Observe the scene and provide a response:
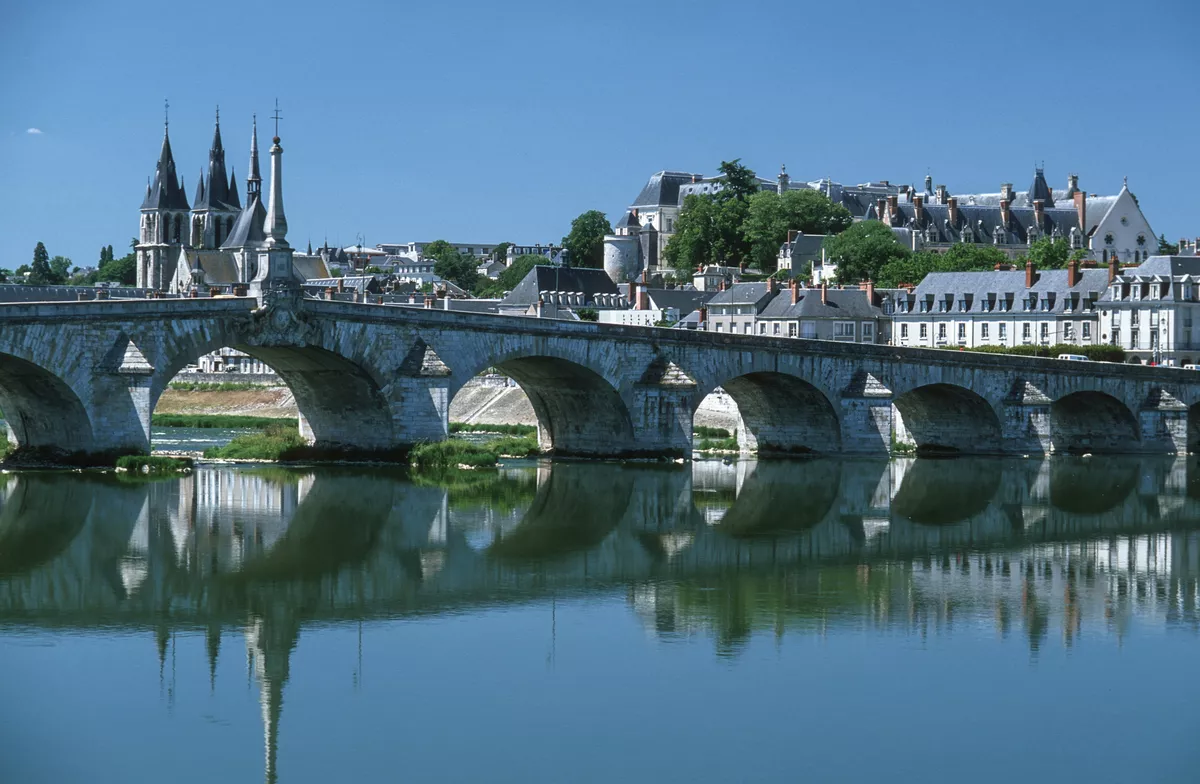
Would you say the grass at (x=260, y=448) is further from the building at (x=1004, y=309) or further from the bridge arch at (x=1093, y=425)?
the building at (x=1004, y=309)

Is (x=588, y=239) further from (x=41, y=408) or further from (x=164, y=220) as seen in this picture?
(x=41, y=408)

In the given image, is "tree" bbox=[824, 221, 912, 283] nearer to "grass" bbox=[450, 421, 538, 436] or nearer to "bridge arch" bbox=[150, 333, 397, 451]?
"grass" bbox=[450, 421, 538, 436]

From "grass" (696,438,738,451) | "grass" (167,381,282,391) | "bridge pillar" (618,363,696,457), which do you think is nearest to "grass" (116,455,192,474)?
"bridge pillar" (618,363,696,457)

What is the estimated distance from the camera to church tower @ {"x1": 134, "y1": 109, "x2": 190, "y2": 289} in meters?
120

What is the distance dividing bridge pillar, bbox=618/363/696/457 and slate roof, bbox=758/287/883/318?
31.5 m

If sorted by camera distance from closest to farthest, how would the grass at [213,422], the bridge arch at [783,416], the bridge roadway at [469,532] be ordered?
the bridge roadway at [469,532] → the bridge arch at [783,416] → the grass at [213,422]

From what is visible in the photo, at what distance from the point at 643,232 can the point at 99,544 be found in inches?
4491

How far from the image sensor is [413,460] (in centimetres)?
4256

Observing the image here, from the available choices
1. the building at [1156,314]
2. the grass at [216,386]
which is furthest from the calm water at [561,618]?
the grass at [216,386]

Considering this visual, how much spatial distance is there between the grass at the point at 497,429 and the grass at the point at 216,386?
66.0 ft

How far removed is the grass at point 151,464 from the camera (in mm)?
37562

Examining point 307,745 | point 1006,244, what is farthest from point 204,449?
point 1006,244

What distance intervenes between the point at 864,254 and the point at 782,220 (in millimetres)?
14593

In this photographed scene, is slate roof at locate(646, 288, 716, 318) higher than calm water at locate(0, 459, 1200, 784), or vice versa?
slate roof at locate(646, 288, 716, 318)
